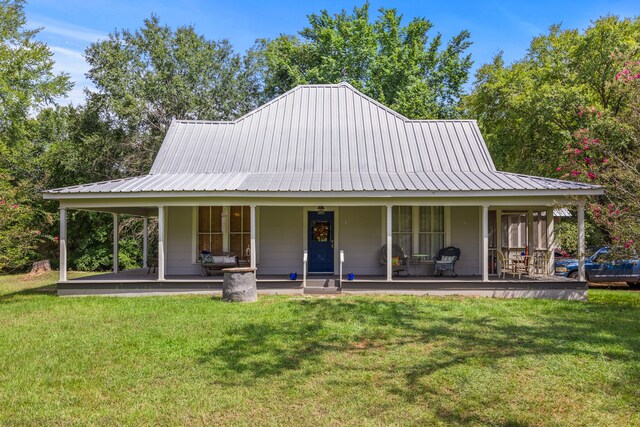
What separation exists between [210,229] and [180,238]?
904mm

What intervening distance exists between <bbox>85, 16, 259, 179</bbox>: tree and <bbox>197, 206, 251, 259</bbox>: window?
1146 centimetres

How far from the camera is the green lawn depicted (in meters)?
4.68

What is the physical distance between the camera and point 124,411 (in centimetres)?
470

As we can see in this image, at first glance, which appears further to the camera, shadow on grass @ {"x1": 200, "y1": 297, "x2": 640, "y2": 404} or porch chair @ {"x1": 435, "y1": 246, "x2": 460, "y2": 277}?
porch chair @ {"x1": 435, "y1": 246, "x2": 460, "y2": 277}

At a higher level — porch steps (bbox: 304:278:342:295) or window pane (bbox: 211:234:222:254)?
window pane (bbox: 211:234:222:254)

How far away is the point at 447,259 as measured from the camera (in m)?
12.8

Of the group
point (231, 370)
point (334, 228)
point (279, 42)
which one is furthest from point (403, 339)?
point (279, 42)

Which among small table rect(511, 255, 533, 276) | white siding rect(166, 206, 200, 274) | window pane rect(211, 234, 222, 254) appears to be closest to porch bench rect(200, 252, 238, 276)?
window pane rect(211, 234, 222, 254)

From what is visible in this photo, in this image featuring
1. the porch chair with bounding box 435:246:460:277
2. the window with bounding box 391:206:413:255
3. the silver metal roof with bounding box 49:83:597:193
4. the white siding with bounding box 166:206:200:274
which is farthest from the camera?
the white siding with bounding box 166:206:200:274

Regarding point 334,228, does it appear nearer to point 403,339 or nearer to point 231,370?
point 403,339

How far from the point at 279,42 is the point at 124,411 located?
28178 mm

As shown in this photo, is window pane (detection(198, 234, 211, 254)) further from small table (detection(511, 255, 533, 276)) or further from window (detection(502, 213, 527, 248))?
window (detection(502, 213, 527, 248))

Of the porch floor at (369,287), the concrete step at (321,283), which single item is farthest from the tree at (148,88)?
the concrete step at (321,283)

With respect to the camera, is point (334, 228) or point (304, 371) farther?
point (334, 228)
